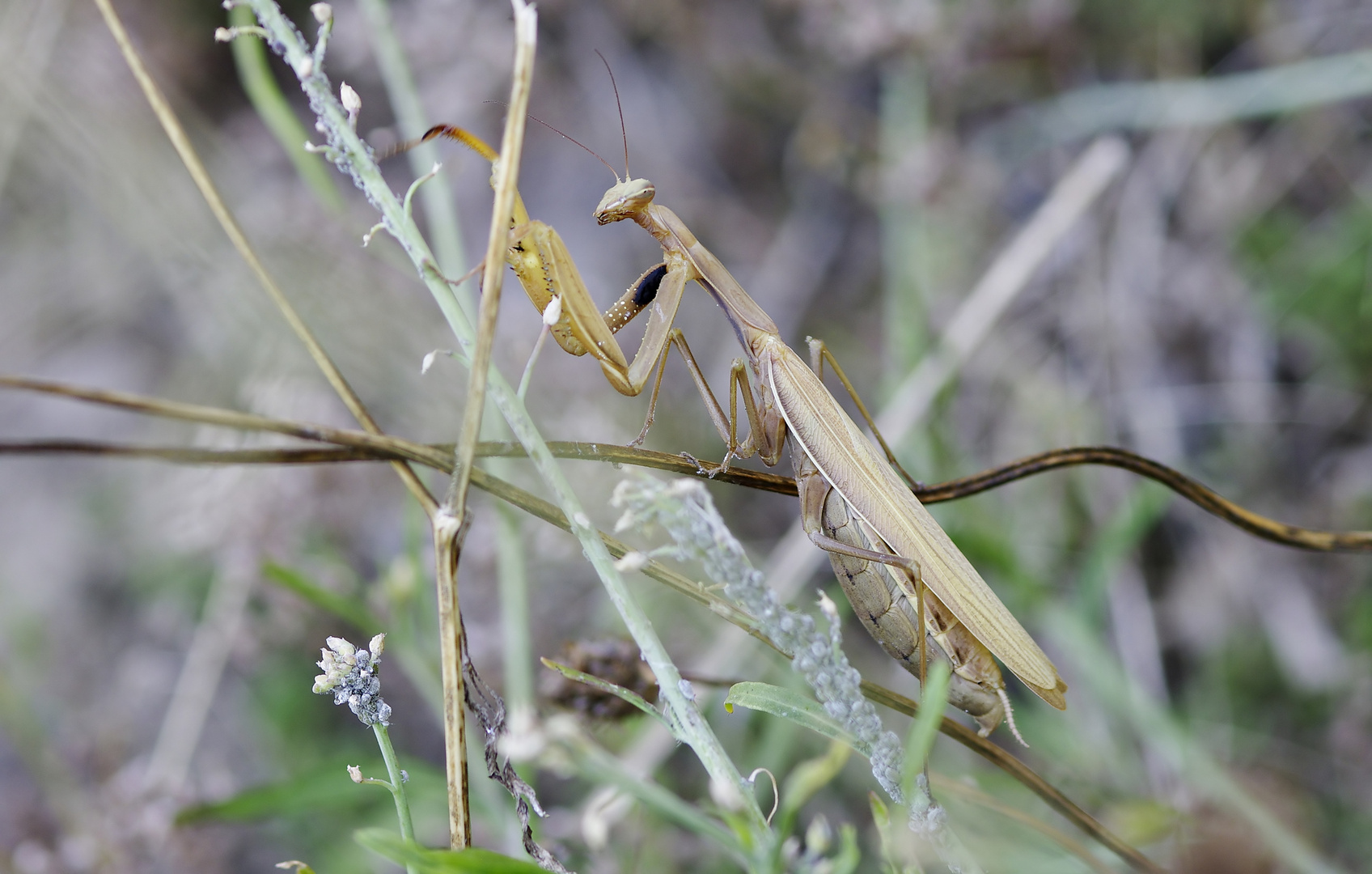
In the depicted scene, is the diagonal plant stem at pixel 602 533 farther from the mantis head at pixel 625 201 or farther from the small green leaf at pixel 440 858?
the mantis head at pixel 625 201

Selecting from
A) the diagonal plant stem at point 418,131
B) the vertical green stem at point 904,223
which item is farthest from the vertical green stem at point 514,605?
the vertical green stem at point 904,223

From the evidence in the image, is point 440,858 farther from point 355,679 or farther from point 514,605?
point 514,605

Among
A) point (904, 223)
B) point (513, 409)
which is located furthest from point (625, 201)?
point (904, 223)

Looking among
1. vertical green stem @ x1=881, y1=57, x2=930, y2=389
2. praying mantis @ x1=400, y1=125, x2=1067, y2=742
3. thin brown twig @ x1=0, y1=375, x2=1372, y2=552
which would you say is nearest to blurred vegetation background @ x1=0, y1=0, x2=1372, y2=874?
vertical green stem @ x1=881, y1=57, x2=930, y2=389

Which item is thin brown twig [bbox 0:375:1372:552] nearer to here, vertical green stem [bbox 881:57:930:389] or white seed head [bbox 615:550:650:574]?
white seed head [bbox 615:550:650:574]

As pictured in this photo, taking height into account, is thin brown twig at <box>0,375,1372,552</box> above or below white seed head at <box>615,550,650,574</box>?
above

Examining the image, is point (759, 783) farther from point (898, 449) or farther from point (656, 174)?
point (656, 174)

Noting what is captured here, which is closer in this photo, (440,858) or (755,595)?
(440,858)
